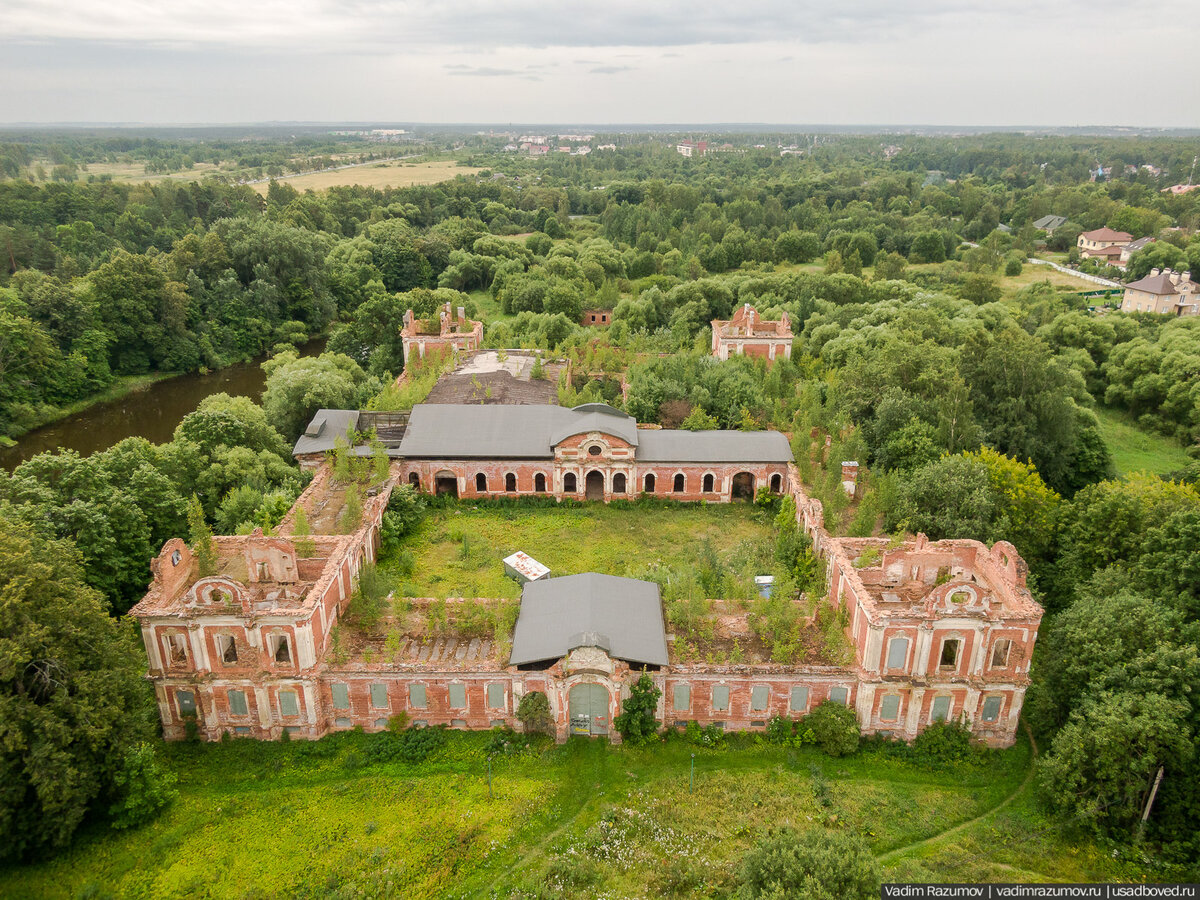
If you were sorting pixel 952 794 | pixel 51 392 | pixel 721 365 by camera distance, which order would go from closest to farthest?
pixel 952 794, pixel 721 365, pixel 51 392

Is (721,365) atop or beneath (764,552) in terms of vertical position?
atop

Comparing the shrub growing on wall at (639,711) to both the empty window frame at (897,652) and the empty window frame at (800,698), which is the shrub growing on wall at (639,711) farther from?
the empty window frame at (897,652)

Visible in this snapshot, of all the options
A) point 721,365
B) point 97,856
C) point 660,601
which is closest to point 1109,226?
point 721,365

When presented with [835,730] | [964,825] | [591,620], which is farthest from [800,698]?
[591,620]

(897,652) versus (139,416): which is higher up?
(897,652)

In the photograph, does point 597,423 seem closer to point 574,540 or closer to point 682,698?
point 574,540

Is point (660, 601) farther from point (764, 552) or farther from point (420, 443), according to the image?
point (420, 443)

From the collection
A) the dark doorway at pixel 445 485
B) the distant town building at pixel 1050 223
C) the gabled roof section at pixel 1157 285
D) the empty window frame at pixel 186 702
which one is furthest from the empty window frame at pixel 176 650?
the distant town building at pixel 1050 223
